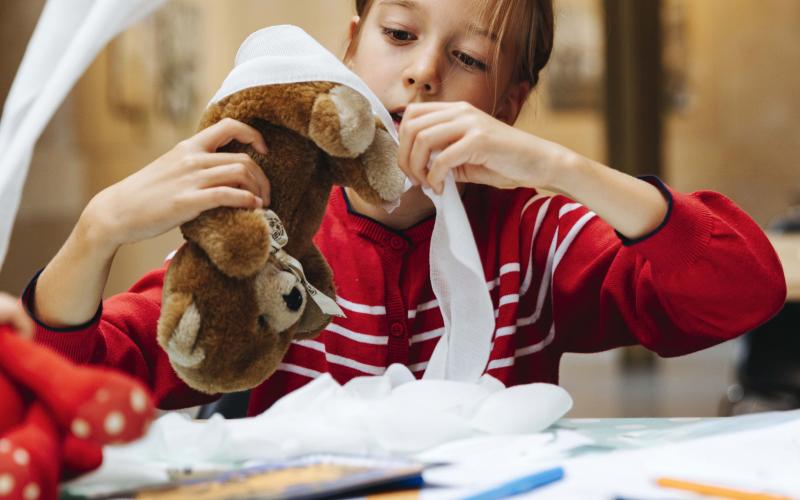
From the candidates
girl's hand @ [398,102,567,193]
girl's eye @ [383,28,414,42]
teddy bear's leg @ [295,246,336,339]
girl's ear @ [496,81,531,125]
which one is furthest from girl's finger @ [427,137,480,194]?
girl's ear @ [496,81,531,125]

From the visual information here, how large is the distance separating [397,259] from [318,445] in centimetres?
46

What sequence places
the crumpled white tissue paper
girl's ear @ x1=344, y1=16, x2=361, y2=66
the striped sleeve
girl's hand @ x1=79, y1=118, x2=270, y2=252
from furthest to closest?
girl's ear @ x1=344, y1=16, x2=361, y2=66
the striped sleeve
girl's hand @ x1=79, y1=118, x2=270, y2=252
the crumpled white tissue paper

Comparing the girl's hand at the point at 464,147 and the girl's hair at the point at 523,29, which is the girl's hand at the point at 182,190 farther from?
the girl's hair at the point at 523,29

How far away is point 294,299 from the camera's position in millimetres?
708

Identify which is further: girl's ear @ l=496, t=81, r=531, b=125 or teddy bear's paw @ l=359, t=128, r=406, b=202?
girl's ear @ l=496, t=81, r=531, b=125

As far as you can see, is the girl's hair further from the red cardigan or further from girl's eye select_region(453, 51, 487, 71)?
the red cardigan

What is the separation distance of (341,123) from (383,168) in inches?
2.6

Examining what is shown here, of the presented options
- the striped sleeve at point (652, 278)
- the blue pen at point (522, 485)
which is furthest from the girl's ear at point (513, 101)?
the blue pen at point (522, 485)

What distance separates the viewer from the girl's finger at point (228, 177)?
705mm

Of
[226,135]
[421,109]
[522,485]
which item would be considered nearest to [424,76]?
[421,109]

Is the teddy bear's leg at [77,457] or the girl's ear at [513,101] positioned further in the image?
the girl's ear at [513,101]

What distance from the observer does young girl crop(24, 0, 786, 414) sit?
30.1 inches

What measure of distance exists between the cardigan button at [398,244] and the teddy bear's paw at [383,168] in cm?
27

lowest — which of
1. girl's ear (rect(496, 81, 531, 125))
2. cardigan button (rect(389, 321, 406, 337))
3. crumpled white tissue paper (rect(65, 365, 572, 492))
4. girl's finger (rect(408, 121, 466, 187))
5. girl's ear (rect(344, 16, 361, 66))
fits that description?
crumpled white tissue paper (rect(65, 365, 572, 492))
